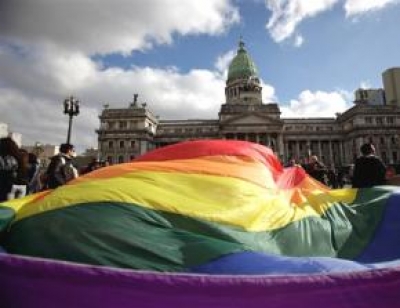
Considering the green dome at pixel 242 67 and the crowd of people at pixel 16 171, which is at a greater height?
the green dome at pixel 242 67

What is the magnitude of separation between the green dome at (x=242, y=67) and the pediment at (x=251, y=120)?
16.1m

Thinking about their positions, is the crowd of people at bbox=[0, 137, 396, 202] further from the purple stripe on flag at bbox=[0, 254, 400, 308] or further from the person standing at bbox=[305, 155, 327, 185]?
the purple stripe on flag at bbox=[0, 254, 400, 308]

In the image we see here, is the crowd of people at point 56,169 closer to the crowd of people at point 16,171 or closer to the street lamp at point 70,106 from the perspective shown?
the crowd of people at point 16,171

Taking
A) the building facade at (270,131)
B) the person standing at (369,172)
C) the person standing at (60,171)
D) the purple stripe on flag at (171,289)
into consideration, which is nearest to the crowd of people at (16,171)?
the person standing at (60,171)

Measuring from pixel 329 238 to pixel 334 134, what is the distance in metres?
75.7

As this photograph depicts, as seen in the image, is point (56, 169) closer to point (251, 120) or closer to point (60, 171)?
point (60, 171)

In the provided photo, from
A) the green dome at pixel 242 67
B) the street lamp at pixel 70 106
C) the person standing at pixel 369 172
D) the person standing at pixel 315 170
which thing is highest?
the green dome at pixel 242 67

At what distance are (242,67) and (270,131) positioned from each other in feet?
68.4

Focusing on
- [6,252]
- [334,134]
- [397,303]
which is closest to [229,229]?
[397,303]

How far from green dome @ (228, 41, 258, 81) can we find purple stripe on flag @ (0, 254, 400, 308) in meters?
83.3

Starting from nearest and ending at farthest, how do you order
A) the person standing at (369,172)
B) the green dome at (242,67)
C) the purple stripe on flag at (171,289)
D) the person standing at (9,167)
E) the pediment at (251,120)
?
the purple stripe on flag at (171,289), the person standing at (369,172), the person standing at (9,167), the pediment at (251,120), the green dome at (242,67)

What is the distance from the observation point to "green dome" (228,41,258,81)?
83875 mm

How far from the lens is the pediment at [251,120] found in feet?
229

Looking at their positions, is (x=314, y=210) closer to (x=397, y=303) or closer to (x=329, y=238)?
(x=329, y=238)
